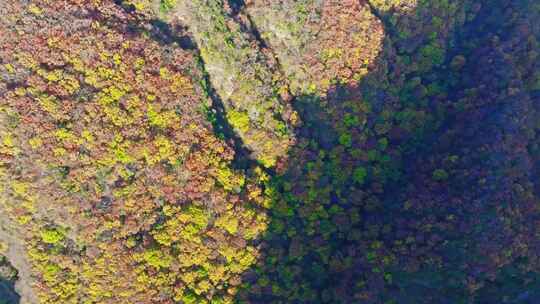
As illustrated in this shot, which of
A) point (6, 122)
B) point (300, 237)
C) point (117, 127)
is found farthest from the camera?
point (300, 237)

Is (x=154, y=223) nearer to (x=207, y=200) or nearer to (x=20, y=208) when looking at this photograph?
(x=207, y=200)

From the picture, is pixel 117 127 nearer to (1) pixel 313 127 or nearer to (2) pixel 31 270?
(2) pixel 31 270

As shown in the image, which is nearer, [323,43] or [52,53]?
[52,53]

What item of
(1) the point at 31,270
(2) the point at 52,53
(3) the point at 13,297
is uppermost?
(2) the point at 52,53

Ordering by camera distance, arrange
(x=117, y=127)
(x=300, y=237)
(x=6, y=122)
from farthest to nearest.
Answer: (x=300, y=237) < (x=117, y=127) < (x=6, y=122)

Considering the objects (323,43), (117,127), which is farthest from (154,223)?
(323,43)

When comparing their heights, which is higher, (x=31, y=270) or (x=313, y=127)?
(x=313, y=127)
